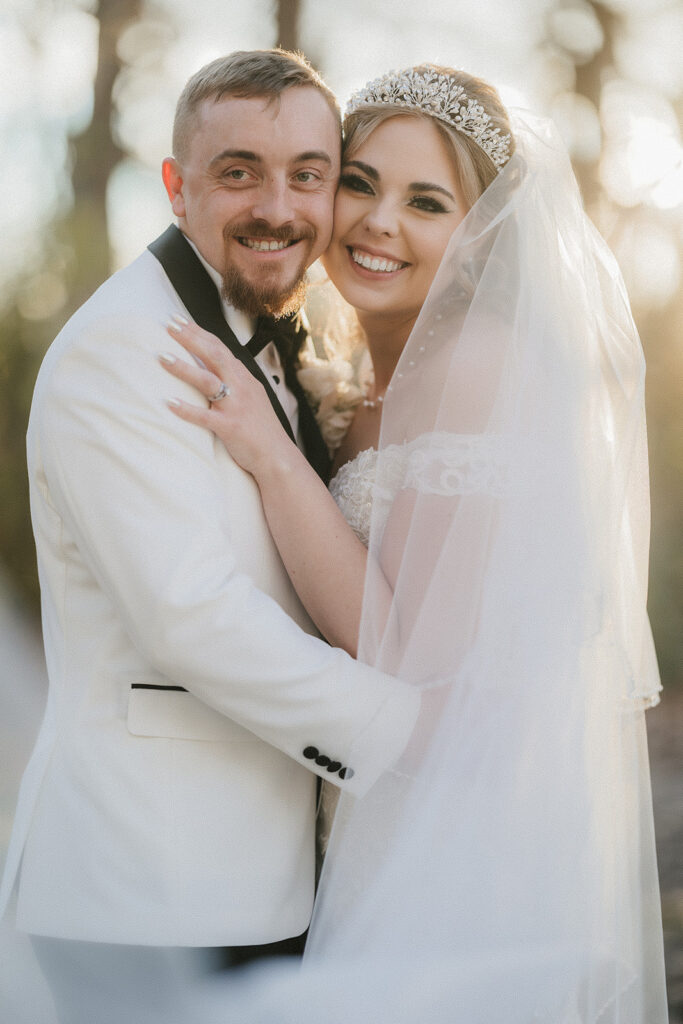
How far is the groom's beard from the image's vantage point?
244 cm

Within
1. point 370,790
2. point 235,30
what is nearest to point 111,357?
point 370,790

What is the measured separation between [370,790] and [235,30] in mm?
7836

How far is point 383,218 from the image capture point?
106 inches

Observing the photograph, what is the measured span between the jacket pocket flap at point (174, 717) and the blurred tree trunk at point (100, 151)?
673 centimetres

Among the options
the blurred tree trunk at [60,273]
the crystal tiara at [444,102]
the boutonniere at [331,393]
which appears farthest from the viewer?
the blurred tree trunk at [60,273]

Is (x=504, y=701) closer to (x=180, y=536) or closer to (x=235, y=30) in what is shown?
(x=180, y=536)

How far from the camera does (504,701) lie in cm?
211

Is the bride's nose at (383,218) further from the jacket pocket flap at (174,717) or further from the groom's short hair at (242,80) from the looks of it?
the jacket pocket flap at (174,717)

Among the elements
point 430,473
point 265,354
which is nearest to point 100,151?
point 265,354

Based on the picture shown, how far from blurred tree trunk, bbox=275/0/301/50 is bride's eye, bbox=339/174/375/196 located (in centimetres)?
649

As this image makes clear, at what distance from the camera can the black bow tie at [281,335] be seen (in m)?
2.54

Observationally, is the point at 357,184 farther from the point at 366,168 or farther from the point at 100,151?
the point at 100,151

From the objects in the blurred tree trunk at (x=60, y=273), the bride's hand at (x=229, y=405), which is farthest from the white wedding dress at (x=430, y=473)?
the blurred tree trunk at (x=60, y=273)

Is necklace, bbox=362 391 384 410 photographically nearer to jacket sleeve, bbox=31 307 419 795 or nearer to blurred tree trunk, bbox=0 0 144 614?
jacket sleeve, bbox=31 307 419 795
